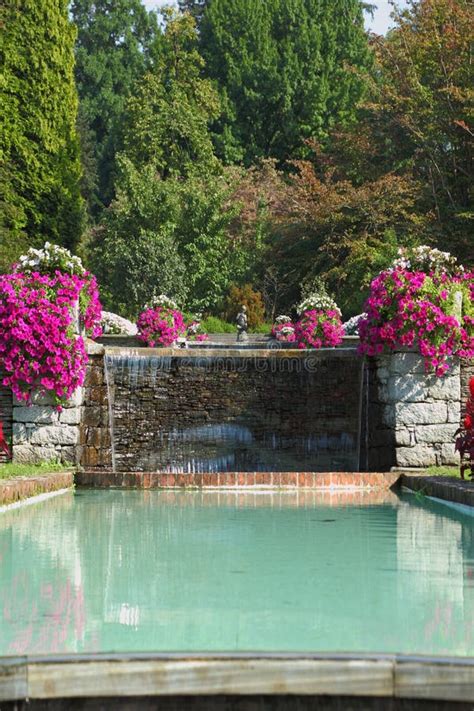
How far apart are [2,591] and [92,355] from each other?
7064 millimetres

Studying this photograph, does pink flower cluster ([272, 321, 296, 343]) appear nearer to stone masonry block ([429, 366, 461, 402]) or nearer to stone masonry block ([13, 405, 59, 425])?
stone masonry block ([429, 366, 461, 402])

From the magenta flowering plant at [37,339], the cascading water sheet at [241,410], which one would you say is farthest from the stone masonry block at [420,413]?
the magenta flowering plant at [37,339]

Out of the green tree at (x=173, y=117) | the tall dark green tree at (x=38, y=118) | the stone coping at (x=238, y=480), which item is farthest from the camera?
the green tree at (x=173, y=117)

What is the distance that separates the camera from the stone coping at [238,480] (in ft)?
36.4

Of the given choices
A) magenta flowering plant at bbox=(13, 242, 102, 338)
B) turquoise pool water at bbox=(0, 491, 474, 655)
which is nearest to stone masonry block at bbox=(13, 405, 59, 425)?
magenta flowering plant at bbox=(13, 242, 102, 338)

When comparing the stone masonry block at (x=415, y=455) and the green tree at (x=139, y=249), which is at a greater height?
the green tree at (x=139, y=249)

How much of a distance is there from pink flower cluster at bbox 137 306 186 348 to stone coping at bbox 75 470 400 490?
7435 millimetres

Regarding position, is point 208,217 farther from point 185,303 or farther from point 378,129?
point 378,129

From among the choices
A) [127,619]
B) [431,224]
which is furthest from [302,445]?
[431,224]

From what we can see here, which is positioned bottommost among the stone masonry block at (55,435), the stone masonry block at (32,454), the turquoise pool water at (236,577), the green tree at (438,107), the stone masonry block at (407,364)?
the turquoise pool water at (236,577)

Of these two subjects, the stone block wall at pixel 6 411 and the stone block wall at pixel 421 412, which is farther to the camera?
the stone block wall at pixel 421 412

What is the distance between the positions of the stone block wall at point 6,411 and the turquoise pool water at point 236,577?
218 cm

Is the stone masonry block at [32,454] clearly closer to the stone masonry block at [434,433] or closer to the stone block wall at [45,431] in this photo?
the stone block wall at [45,431]

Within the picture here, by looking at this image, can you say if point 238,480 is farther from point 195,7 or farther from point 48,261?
point 195,7
